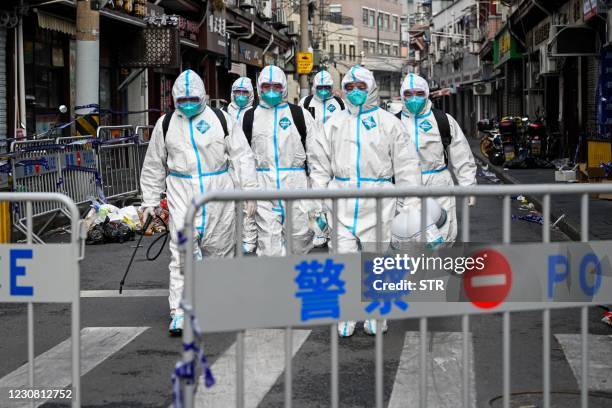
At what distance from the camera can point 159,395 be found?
5727mm

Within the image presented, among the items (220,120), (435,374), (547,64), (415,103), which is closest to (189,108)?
(220,120)

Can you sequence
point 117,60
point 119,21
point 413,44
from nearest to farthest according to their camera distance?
1. point 119,21
2. point 117,60
3. point 413,44

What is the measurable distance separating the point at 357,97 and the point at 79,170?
775 cm

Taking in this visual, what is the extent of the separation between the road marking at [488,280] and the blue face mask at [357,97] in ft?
11.4

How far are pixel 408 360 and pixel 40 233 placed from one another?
7.08 m

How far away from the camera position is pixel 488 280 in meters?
4.31

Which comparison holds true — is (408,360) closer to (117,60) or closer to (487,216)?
(487,216)

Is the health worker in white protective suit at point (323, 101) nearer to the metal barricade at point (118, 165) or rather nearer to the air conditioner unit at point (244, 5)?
the metal barricade at point (118, 165)

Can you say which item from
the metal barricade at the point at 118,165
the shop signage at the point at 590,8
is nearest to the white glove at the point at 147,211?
the metal barricade at the point at 118,165

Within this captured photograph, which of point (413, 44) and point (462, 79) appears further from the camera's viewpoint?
point (413, 44)

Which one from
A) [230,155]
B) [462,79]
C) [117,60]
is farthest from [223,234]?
[462,79]

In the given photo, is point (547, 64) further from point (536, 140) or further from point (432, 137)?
point (432, 137)

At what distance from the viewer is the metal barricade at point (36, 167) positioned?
12.4 m

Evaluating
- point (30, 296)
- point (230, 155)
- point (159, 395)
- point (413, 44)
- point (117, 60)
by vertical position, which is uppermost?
point (413, 44)
